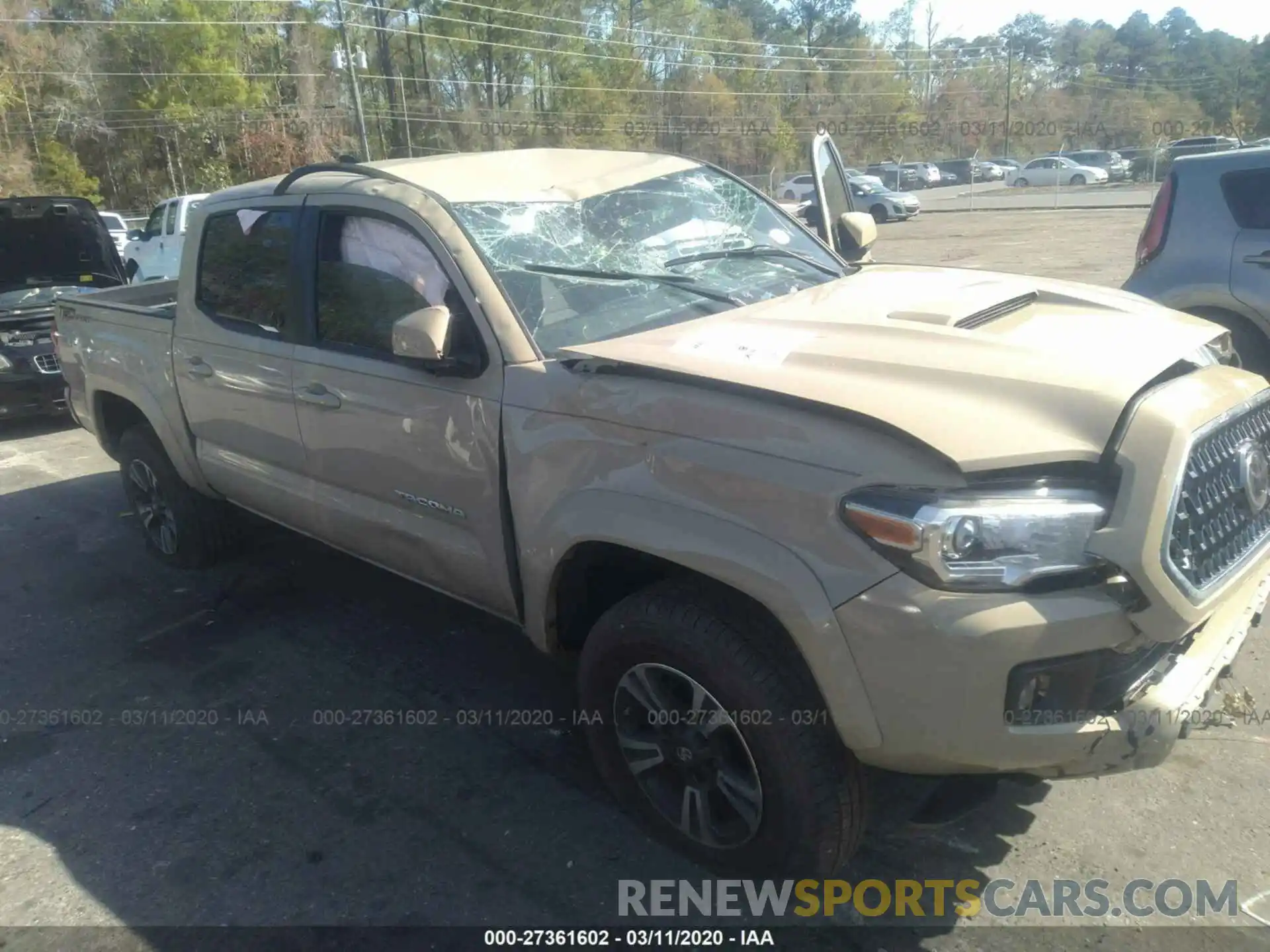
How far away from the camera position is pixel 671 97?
209ft

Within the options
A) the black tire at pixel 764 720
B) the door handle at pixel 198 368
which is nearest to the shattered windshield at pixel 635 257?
the black tire at pixel 764 720

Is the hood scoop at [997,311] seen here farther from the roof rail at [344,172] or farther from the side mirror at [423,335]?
the roof rail at [344,172]

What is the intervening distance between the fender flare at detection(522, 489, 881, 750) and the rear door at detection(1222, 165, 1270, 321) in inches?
186

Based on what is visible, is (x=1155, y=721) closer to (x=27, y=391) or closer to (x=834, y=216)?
(x=834, y=216)

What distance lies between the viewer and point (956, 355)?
2596 mm

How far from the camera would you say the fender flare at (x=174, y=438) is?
4.72 metres

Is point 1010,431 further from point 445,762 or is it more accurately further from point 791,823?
point 445,762

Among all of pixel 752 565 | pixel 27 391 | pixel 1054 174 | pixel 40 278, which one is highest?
pixel 40 278

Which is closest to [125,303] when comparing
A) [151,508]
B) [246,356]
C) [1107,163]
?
[151,508]

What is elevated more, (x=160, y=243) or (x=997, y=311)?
(x=997, y=311)

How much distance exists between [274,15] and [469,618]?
53.1 m

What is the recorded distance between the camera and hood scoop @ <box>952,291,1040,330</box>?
2.89 meters

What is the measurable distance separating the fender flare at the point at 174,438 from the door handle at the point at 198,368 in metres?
0.25

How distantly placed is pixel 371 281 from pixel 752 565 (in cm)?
196
